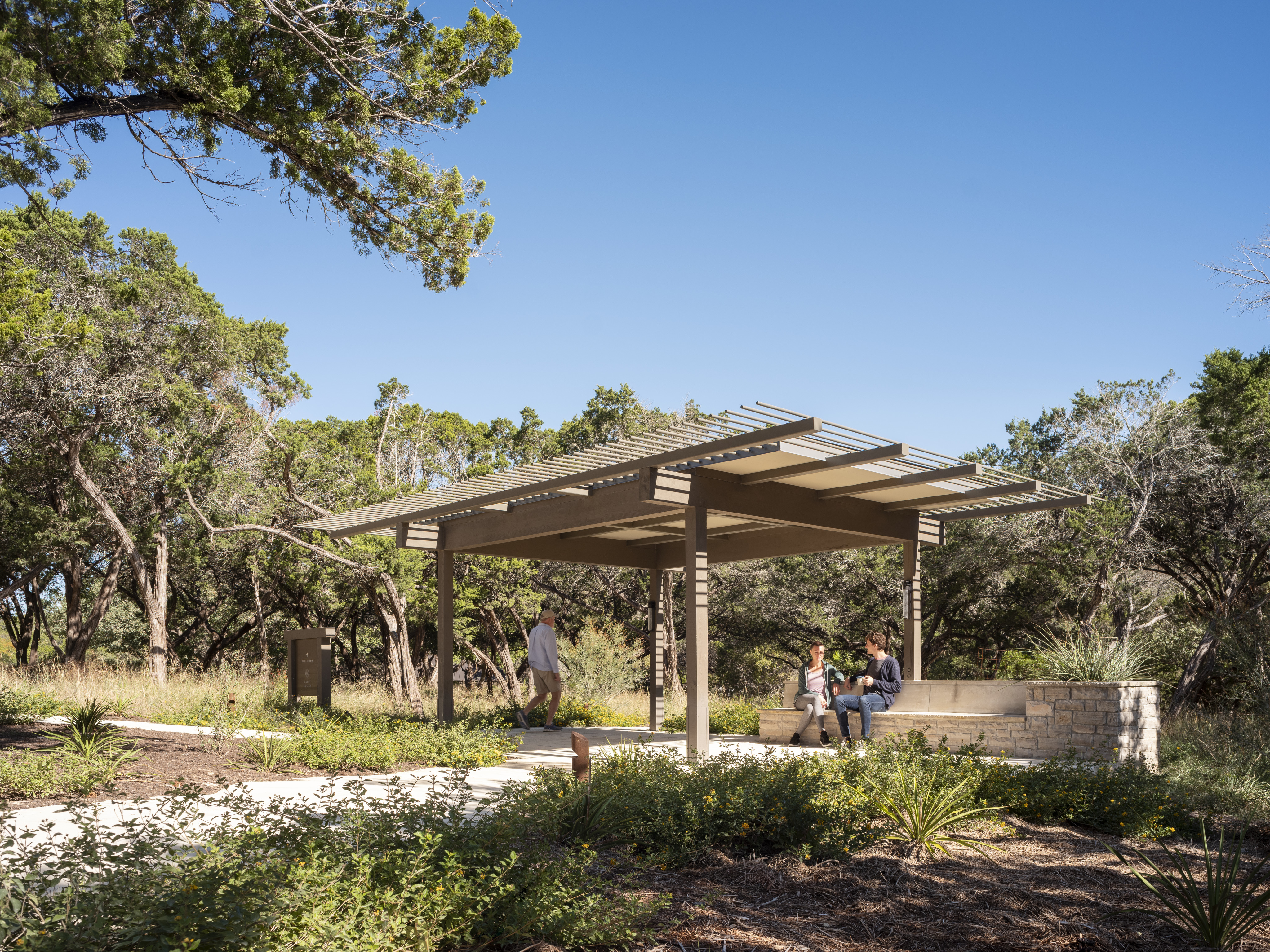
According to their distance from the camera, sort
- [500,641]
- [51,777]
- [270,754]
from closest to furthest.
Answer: [51,777] < [270,754] < [500,641]

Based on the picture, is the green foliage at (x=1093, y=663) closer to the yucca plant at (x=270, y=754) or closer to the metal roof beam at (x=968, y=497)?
the metal roof beam at (x=968, y=497)

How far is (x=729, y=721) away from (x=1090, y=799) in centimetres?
752

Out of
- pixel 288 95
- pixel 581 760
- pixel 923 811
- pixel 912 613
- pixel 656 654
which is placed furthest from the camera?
pixel 656 654

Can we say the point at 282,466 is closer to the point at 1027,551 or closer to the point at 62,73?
the point at 62,73

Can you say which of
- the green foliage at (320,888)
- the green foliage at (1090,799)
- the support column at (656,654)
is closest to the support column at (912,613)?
the support column at (656,654)

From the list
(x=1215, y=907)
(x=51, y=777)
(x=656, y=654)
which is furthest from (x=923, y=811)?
(x=656, y=654)

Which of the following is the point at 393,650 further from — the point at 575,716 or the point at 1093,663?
the point at 1093,663

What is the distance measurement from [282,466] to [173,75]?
46.5 feet

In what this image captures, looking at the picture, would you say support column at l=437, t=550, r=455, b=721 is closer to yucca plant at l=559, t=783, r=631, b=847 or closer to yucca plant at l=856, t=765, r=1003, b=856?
yucca plant at l=559, t=783, r=631, b=847

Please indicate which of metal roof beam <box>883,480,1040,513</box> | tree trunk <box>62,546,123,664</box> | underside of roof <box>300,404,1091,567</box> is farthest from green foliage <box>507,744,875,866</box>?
tree trunk <box>62,546,123,664</box>

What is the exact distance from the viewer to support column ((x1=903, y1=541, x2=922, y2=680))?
1150cm

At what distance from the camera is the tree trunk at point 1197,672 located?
42.5 feet

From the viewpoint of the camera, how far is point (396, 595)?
18.1m

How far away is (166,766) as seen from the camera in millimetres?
7465
